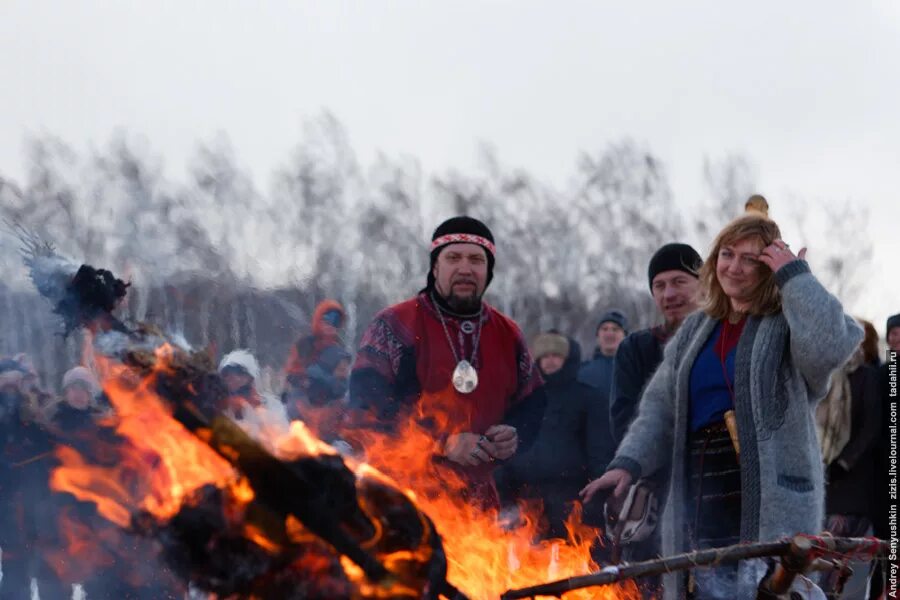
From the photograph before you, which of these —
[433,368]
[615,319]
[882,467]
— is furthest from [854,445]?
[433,368]

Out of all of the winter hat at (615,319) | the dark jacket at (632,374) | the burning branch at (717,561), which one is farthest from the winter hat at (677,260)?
the winter hat at (615,319)

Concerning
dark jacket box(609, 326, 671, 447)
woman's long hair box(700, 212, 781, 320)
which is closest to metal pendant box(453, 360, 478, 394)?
dark jacket box(609, 326, 671, 447)

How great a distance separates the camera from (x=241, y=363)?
615cm

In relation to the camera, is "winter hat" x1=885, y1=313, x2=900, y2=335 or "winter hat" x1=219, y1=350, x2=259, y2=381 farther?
"winter hat" x1=885, y1=313, x2=900, y2=335

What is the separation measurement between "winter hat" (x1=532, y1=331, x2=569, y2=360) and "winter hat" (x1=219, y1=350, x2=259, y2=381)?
3.11m

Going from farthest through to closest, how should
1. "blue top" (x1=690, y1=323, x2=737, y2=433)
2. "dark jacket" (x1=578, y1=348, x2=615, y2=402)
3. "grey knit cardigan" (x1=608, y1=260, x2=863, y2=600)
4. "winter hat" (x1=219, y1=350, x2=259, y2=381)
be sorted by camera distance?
"dark jacket" (x1=578, y1=348, x2=615, y2=402), "winter hat" (x1=219, y1=350, x2=259, y2=381), "blue top" (x1=690, y1=323, x2=737, y2=433), "grey knit cardigan" (x1=608, y1=260, x2=863, y2=600)

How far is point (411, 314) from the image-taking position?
21.5ft

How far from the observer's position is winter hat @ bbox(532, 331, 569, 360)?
9.54 meters

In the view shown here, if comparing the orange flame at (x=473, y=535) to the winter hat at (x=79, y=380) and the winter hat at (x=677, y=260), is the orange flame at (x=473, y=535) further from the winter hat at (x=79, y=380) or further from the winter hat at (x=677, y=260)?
the winter hat at (x=677, y=260)

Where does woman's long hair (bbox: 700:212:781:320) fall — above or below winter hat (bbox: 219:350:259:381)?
above

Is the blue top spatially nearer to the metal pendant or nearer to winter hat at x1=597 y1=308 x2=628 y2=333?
the metal pendant

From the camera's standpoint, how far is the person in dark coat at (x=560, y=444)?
27.2ft

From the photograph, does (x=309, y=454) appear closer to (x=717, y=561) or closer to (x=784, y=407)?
(x=717, y=561)

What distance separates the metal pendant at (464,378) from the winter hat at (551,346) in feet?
10.0
